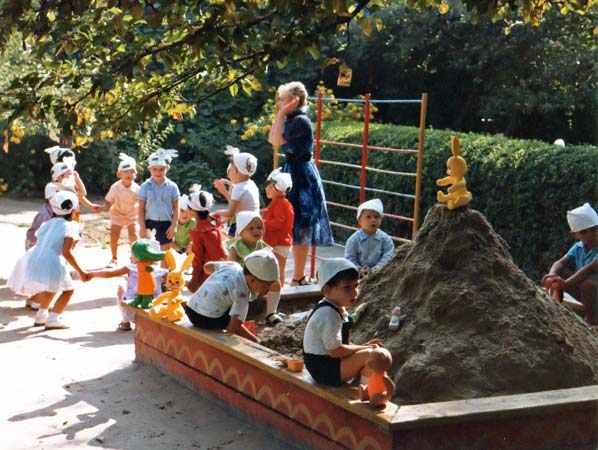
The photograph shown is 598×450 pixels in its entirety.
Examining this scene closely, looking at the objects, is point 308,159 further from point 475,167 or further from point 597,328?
point 597,328

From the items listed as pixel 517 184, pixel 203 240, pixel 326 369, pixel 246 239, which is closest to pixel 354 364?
pixel 326 369

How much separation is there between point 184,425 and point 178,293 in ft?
4.40

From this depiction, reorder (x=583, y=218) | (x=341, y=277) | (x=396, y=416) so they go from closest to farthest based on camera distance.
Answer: (x=396, y=416)
(x=341, y=277)
(x=583, y=218)

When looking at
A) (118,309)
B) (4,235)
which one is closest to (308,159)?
(118,309)

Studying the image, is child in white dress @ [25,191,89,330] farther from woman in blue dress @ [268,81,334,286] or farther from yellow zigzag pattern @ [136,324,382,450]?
woman in blue dress @ [268,81,334,286]

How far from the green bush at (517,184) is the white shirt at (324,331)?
5.51 meters

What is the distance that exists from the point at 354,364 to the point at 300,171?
4778 millimetres

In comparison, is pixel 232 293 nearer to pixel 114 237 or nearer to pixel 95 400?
pixel 95 400

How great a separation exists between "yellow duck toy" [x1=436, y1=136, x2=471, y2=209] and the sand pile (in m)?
0.08

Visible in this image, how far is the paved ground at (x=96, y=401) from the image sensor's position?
18.7ft

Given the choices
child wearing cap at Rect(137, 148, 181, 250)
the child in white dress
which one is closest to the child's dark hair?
the child in white dress

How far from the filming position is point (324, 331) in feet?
17.4

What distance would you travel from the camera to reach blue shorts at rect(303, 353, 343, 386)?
5258 mm

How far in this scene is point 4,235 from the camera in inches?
548
